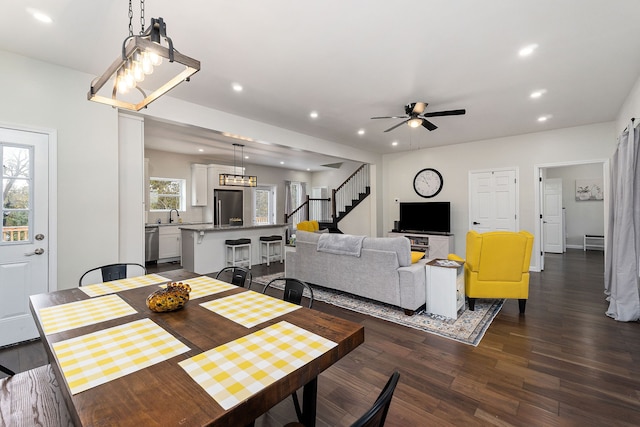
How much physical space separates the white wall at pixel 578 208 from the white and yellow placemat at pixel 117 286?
10.6 meters

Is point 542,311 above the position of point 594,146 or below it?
below

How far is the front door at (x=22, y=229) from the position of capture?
2.83 metres

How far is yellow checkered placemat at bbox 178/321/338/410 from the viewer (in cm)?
92

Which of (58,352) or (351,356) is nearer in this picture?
(58,352)

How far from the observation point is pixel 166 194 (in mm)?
7723

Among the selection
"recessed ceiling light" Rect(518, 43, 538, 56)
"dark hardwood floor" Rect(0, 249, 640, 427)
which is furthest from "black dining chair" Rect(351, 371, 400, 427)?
"recessed ceiling light" Rect(518, 43, 538, 56)

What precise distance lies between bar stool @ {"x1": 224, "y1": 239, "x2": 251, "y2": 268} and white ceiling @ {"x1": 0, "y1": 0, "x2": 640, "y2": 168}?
8.60ft

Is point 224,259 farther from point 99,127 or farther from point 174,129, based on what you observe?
point 99,127

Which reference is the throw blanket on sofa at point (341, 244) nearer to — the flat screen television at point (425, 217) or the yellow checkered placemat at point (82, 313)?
the yellow checkered placemat at point (82, 313)

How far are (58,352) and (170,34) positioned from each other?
8.56 feet

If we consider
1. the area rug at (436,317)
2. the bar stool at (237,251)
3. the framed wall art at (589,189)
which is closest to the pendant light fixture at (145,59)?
the area rug at (436,317)

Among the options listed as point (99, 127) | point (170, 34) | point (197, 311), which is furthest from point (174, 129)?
point (197, 311)

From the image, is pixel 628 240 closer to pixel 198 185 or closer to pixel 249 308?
pixel 249 308

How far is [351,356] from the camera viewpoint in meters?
2.59
